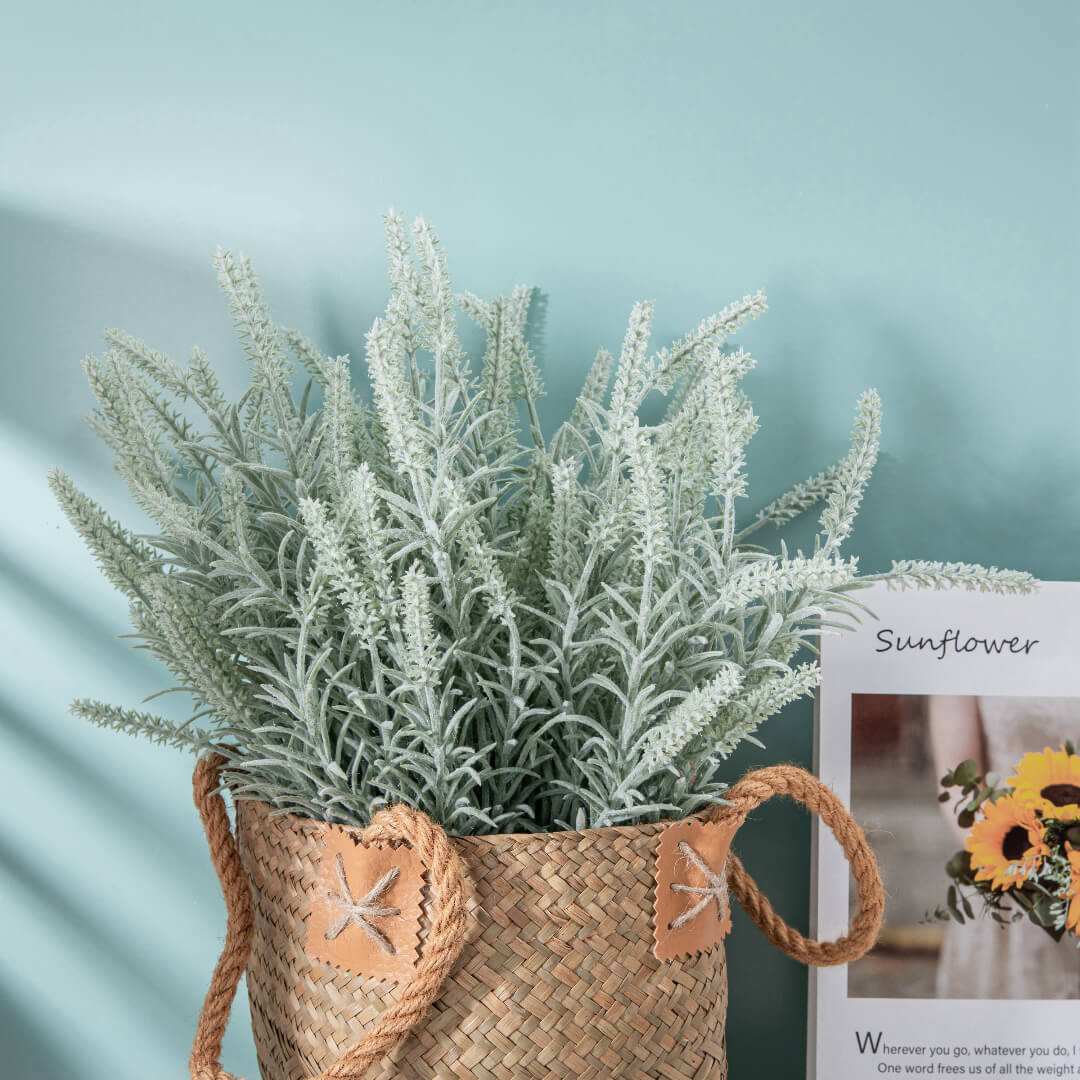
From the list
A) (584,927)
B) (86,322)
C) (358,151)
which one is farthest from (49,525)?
(584,927)

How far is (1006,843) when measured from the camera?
0.66 m

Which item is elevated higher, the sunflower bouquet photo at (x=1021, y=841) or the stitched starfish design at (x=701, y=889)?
the sunflower bouquet photo at (x=1021, y=841)

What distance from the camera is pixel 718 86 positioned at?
0.69m

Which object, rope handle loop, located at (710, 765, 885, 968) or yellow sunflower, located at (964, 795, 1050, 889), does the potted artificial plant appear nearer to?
rope handle loop, located at (710, 765, 885, 968)

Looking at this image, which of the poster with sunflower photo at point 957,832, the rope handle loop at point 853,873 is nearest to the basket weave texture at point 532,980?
the rope handle loop at point 853,873

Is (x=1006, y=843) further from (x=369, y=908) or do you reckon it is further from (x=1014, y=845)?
(x=369, y=908)

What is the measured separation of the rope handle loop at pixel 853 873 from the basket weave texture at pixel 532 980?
0.36ft

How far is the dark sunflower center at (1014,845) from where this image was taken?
0.66 meters

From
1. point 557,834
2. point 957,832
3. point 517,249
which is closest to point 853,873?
point 957,832

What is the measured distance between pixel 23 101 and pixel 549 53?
41 cm

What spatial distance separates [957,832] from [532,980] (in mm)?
389

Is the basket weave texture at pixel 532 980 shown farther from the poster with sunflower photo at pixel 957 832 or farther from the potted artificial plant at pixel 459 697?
the poster with sunflower photo at pixel 957 832

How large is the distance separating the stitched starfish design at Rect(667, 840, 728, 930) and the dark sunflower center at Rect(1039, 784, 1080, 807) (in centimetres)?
32

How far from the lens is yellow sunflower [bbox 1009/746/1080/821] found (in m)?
0.65
